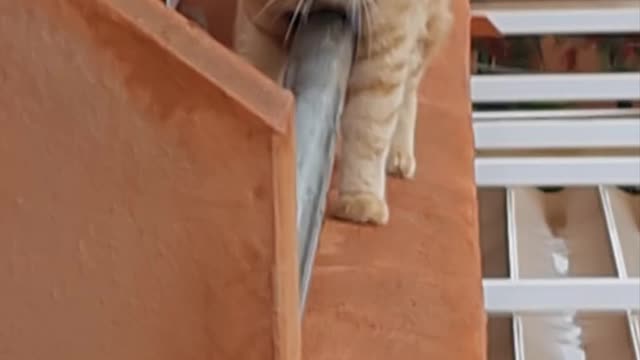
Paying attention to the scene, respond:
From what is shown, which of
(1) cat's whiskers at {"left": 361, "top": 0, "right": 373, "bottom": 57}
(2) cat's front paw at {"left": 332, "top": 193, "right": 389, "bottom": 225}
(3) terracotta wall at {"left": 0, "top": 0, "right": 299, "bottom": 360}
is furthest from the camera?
(1) cat's whiskers at {"left": 361, "top": 0, "right": 373, "bottom": 57}

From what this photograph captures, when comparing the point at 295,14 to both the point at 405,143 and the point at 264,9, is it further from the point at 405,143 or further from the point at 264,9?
the point at 405,143

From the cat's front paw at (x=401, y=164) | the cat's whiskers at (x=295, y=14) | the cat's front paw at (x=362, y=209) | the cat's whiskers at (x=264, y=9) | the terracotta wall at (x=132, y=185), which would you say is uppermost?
the cat's whiskers at (x=264, y=9)

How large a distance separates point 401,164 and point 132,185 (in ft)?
2.69

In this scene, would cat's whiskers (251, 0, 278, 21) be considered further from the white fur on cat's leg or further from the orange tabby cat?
the white fur on cat's leg

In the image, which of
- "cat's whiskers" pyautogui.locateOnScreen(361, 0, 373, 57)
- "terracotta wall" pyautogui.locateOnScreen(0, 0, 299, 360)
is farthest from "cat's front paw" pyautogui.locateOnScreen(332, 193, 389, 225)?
"terracotta wall" pyautogui.locateOnScreen(0, 0, 299, 360)

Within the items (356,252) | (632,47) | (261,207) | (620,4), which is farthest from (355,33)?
(632,47)

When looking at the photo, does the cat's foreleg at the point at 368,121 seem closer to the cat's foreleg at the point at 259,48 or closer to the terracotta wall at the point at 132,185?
the cat's foreleg at the point at 259,48

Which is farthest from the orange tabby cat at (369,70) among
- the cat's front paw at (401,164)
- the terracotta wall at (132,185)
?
the terracotta wall at (132,185)

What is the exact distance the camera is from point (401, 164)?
1205 millimetres

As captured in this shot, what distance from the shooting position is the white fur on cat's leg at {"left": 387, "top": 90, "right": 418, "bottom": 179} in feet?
3.91

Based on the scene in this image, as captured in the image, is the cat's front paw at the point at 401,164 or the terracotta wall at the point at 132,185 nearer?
the terracotta wall at the point at 132,185

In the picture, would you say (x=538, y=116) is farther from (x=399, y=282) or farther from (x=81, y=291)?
(x=81, y=291)

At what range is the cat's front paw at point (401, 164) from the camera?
1180 mm

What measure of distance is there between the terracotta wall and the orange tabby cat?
0.72 m
